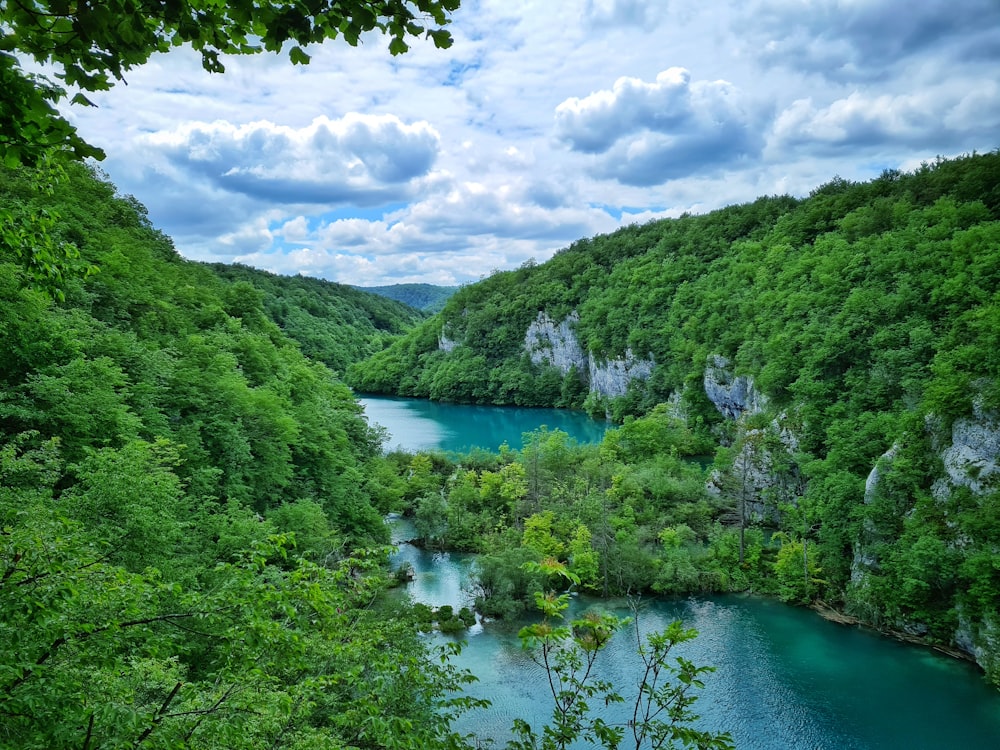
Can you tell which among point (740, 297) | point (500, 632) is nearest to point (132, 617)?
point (500, 632)

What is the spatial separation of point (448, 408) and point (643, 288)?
27.3 metres

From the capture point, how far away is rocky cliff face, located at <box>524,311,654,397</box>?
63.6 metres

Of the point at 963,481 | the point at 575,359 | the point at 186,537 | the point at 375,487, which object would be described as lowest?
the point at 375,487

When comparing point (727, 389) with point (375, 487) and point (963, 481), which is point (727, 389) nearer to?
point (963, 481)

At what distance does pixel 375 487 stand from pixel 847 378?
22.8m

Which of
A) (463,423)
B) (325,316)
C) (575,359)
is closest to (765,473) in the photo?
(463,423)

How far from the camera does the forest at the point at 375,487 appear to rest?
4.23m

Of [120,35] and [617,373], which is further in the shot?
[617,373]

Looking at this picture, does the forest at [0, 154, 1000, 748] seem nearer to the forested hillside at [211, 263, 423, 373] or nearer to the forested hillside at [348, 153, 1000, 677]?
the forested hillside at [348, 153, 1000, 677]

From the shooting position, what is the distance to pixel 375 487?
25375mm

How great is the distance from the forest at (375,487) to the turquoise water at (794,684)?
117 cm

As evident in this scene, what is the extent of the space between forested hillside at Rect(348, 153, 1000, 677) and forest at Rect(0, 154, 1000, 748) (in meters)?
0.14

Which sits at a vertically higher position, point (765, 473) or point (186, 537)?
point (186, 537)

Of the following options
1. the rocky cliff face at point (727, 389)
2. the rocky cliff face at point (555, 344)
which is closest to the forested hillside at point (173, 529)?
the rocky cliff face at point (727, 389)
